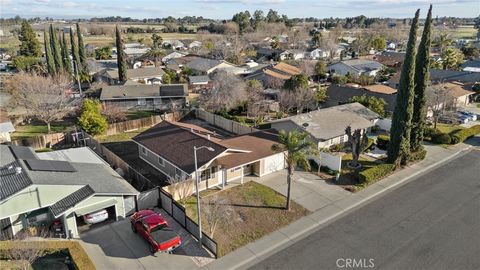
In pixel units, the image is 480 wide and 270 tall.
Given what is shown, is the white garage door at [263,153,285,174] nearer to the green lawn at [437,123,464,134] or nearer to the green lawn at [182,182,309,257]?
the green lawn at [182,182,309,257]

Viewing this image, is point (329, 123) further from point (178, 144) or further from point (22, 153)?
point (22, 153)

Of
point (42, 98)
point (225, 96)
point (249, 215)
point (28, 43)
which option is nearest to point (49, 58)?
point (42, 98)

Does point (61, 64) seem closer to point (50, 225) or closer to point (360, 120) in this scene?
point (50, 225)

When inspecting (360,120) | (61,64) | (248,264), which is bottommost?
(248,264)

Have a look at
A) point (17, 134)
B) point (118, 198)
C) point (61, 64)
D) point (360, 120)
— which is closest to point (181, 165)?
point (118, 198)

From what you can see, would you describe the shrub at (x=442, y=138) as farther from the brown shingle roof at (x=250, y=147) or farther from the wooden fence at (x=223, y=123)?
the wooden fence at (x=223, y=123)

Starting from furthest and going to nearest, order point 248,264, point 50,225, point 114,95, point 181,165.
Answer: point 114,95
point 181,165
point 50,225
point 248,264

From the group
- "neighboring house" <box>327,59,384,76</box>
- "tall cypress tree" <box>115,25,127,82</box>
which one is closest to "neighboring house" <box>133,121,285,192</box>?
"tall cypress tree" <box>115,25,127,82</box>
